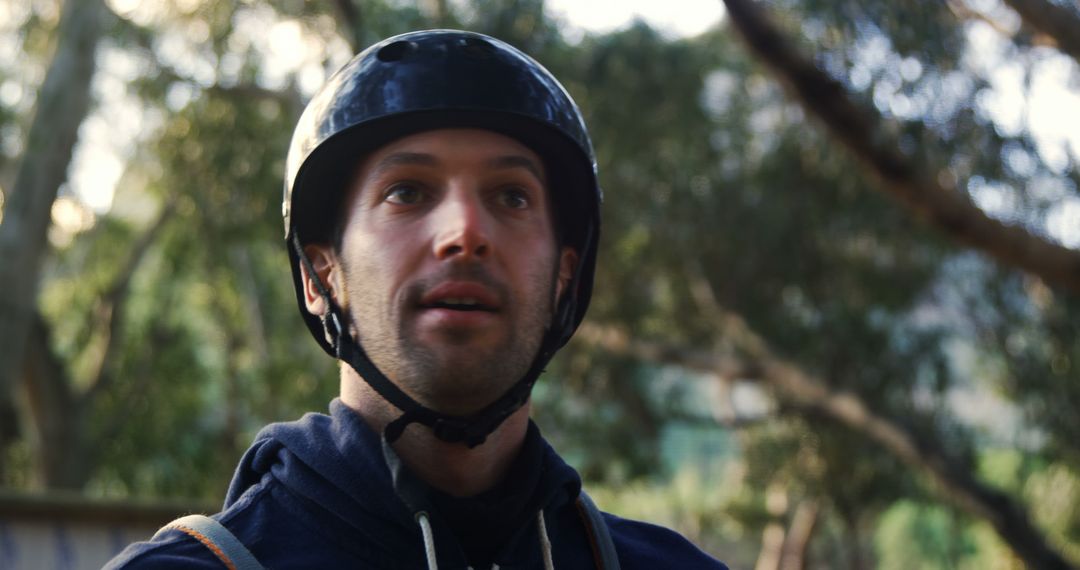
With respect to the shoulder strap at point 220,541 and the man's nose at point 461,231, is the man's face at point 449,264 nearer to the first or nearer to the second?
the man's nose at point 461,231

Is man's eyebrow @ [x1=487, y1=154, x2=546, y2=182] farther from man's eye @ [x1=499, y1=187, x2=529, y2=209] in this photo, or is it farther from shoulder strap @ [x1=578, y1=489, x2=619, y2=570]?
shoulder strap @ [x1=578, y1=489, x2=619, y2=570]

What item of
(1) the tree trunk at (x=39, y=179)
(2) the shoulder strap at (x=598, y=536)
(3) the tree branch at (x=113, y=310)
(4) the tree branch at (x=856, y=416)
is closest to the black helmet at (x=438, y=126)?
(2) the shoulder strap at (x=598, y=536)

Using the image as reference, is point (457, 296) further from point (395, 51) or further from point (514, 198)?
point (395, 51)

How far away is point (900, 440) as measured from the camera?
13.9 meters

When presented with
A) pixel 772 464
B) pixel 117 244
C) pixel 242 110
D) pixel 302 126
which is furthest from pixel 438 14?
pixel 302 126

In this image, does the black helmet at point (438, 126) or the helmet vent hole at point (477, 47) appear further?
the helmet vent hole at point (477, 47)

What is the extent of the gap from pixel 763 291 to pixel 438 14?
5.40m

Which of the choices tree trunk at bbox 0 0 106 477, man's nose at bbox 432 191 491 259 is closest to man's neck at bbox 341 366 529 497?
man's nose at bbox 432 191 491 259

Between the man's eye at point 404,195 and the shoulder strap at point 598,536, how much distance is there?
23.3 inches

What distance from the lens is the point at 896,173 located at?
8.69 meters

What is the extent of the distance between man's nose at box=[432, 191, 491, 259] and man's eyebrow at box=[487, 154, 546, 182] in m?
0.11

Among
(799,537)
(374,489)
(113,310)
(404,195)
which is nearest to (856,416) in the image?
(799,537)

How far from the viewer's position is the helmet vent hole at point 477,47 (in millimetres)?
2678

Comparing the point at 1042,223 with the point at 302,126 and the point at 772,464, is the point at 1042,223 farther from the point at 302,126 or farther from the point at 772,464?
the point at 302,126
